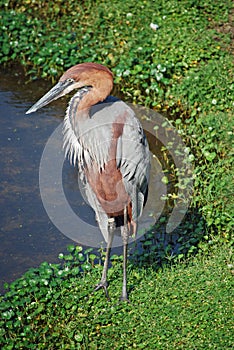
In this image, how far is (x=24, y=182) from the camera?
5738mm

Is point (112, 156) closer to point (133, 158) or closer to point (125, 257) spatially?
point (133, 158)

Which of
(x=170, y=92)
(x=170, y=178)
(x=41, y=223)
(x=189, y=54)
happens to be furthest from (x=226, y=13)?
(x=41, y=223)

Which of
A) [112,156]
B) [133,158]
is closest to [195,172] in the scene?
[133,158]

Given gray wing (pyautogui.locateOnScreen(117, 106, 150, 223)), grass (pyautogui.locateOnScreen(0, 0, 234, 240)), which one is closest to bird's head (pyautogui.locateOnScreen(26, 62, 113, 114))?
gray wing (pyautogui.locateOnScreen(117, 106, 150, 223))

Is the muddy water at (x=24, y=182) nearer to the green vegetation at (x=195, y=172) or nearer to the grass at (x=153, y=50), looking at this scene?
the green vegetation at (x=195, y=172)

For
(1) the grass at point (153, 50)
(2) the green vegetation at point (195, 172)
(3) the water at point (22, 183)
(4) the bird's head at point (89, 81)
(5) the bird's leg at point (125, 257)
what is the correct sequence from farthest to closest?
(1) the grass at point (153, 50)
(3) the water at point (22, 183)
(5) the bird's leg at point (125, 257)
(2) the green vegetation at point (195, 172)
(4) the bird's head at point (89, 81)

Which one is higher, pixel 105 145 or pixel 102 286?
Answer: pixel 105 145

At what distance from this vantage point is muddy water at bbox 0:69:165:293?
199 inches

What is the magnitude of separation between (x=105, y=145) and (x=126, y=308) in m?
1.15

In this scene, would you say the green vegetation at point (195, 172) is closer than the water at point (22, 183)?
Yes

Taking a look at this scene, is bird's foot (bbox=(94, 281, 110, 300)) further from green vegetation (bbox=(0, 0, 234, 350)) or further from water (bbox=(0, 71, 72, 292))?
water (bbox=(0, 71, 72, 292))

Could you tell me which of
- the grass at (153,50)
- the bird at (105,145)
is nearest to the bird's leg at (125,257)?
the bird at (105,145)

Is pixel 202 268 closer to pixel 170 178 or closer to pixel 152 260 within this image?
pixel 152 260

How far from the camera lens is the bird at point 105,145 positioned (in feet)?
13.8
